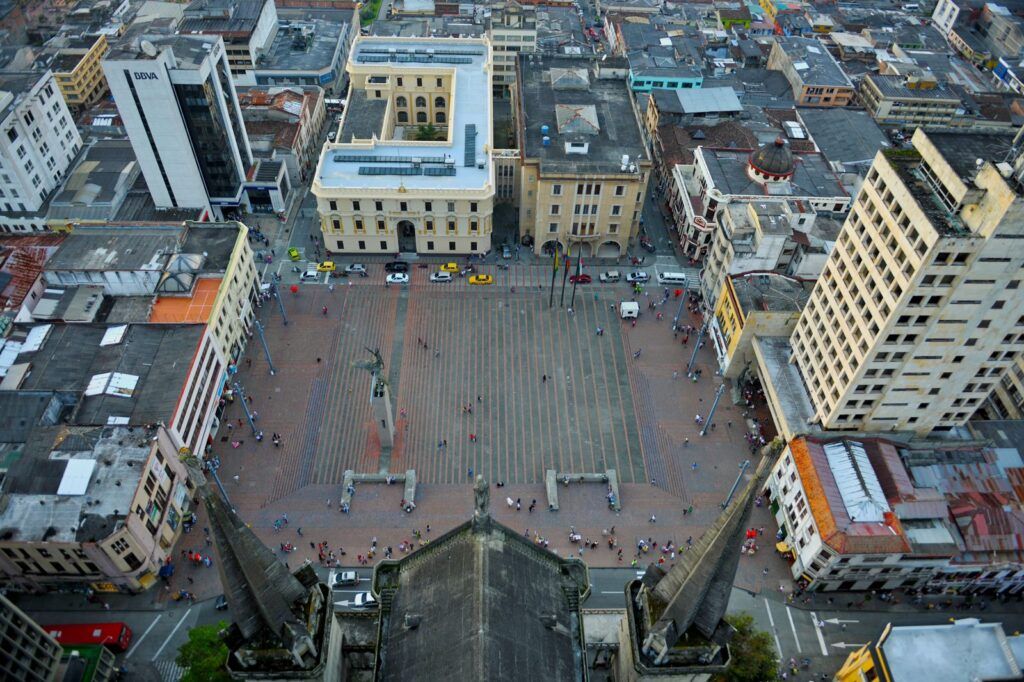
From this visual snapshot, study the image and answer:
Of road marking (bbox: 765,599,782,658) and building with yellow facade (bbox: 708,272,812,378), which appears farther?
building with yellow facade (bbox: 708,272,812,378)

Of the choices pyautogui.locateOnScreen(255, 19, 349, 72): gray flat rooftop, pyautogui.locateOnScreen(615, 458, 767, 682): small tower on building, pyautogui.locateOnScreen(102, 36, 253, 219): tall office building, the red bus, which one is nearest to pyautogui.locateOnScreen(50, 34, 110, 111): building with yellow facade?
pyautogui.locateOnScreen(255, 19, 349, 72): gray flat rooftop

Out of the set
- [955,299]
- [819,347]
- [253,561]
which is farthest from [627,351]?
[253,561]

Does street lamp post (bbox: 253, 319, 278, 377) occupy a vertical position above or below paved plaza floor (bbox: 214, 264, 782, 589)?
above

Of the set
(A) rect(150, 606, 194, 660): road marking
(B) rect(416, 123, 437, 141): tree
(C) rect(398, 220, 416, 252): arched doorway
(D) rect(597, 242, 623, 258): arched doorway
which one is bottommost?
(A) rect(150, 606, 194, 660): road marking

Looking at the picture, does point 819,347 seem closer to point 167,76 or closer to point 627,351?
point 627,351

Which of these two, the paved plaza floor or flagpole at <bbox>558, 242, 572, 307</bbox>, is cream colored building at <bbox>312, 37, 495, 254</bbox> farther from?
flagpole at <bbox>558, 242, 572, 307</bbox>
